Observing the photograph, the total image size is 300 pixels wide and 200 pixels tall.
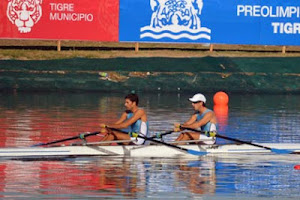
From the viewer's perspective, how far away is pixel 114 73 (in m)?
42.4

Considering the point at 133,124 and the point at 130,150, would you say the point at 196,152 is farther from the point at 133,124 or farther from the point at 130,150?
the point at 133,124

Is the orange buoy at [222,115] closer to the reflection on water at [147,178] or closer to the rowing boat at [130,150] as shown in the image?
the rowing boat at [130,150]

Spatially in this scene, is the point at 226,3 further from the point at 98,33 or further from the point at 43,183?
the point at 43,183

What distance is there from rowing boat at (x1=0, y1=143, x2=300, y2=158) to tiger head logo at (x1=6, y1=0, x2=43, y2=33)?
20858mm

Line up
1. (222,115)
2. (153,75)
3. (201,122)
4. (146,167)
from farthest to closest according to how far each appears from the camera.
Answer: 1. (153,75)
2. (222,115)
3. (201,122)
4. (146,167)

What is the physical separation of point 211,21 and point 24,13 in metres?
8.26

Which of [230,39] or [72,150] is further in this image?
[230,39]

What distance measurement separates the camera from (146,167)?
68.7 feet

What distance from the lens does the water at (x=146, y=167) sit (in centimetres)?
1753

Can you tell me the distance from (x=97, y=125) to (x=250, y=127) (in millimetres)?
4530

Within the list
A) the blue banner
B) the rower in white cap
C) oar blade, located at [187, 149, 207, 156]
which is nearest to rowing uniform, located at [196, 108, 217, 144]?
the rower in white cap

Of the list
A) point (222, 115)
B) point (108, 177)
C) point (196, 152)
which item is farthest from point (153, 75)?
point (108, 177)

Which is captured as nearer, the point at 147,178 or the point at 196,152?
the point at 147,178

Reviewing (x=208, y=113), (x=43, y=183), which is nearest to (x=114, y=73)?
(x=208, y=113)
